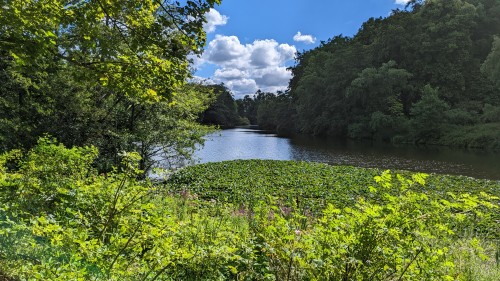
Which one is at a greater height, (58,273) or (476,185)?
(58,273)

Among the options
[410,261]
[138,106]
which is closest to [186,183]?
[138,106]

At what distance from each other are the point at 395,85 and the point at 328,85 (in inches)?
540

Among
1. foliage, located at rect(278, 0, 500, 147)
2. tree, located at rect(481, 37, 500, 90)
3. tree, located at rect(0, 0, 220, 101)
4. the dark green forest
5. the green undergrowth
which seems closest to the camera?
the green undergrowth

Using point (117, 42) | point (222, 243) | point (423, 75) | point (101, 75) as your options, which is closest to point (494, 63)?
point (423, 75)

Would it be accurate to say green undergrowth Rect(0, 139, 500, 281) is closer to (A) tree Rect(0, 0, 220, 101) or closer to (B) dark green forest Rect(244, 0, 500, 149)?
(A) tree Rect(0, 0, 220, 101)

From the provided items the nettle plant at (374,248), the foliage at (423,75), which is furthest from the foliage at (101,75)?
the foliage at (423,75)

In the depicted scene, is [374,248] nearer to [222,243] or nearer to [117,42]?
[222,243]

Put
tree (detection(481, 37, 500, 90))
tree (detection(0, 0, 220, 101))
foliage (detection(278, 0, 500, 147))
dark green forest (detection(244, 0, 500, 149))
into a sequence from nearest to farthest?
tree (detection(0, 0, 220, 101))
tree (detection(481, 37, 500, 90))
dark green forest (detection(244, 0, 500, 149))
foliage (detection(278, 0, 500, 147))

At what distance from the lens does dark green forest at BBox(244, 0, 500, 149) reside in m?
42.7

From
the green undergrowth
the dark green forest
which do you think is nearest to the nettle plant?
the green undergrowth

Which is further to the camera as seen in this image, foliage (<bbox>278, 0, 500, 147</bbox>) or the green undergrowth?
foliage (<bbox>278, 0, 500, 147</bbox>)

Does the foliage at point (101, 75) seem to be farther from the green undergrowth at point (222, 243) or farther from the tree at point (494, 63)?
the tree at point (494, 63)

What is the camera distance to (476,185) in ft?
49.0

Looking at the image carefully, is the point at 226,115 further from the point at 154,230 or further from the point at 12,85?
the point at 154,230
